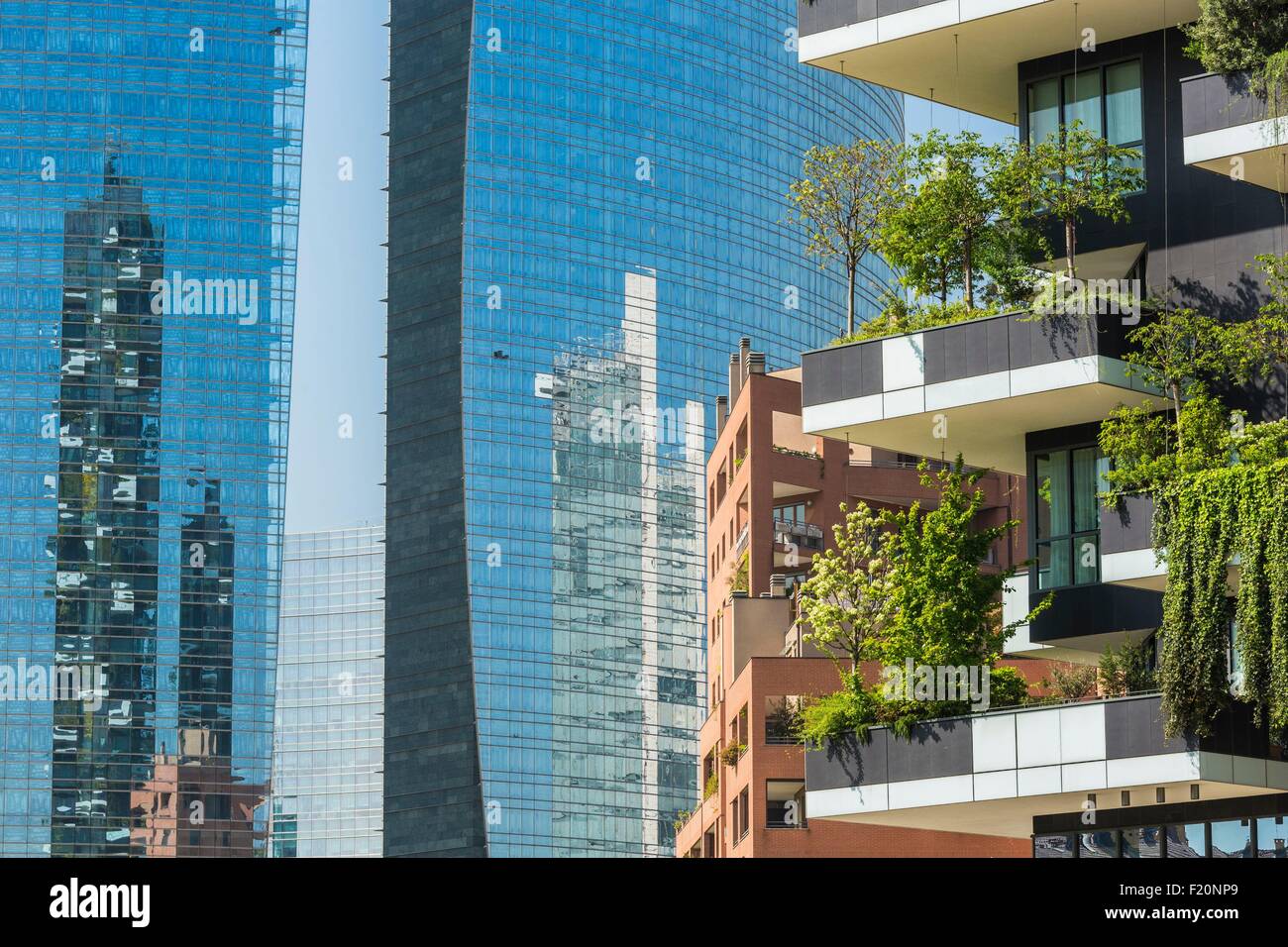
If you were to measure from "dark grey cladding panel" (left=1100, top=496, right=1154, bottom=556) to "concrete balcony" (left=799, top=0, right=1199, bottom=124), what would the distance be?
11.2 metres

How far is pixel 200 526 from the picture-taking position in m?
197

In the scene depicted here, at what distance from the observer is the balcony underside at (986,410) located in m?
40.9

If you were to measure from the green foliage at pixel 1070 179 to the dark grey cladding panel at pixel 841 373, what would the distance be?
4.47 meters

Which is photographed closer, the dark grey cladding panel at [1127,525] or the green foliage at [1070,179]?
the dark grey cladding panel at [1127,525]

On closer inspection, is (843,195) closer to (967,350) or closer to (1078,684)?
(967,350)

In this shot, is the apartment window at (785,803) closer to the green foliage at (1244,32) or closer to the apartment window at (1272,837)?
the apartment window at (1272,837)

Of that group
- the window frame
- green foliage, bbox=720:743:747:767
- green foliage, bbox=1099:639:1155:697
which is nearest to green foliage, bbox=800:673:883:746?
green foliage, bbox=1099:639:1155:697

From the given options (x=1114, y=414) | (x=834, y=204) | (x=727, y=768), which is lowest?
(x=727, y=768)

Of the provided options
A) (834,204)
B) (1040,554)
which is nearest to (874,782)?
(1040,554)

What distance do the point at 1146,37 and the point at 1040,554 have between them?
1178cm

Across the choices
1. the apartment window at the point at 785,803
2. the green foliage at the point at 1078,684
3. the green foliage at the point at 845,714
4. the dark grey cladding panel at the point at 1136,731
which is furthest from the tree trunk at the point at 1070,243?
the apartment window at the point at 785,803

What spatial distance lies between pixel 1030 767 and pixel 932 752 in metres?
2.31
